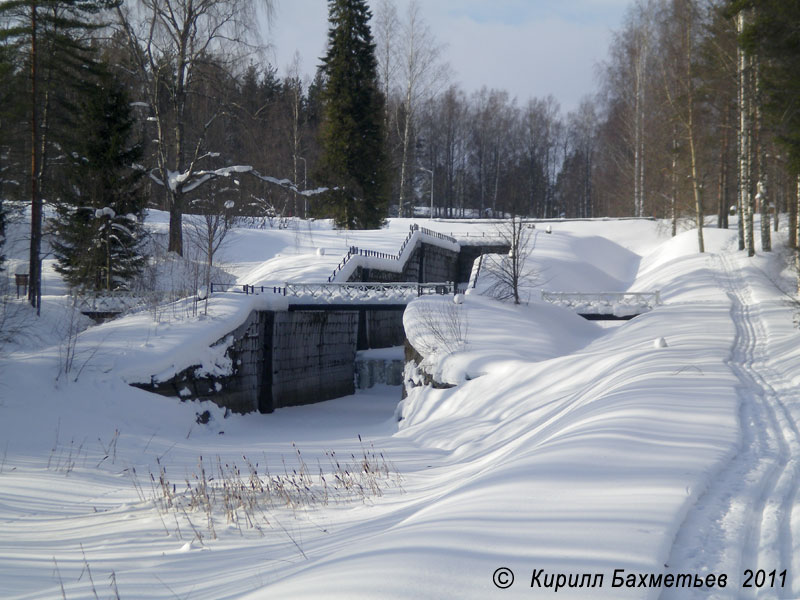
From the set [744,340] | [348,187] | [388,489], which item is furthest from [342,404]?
[348,187]

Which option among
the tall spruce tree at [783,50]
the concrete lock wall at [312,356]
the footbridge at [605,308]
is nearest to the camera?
the tall spruce tree at [783,50]

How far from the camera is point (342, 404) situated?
23.1m

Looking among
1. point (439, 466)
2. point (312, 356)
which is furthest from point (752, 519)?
point (312, 356)

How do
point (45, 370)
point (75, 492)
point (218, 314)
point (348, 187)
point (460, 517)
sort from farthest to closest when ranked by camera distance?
point (348, 187)
point (218, 314)
point (45, 370)
point (75, 492)
point (460, 517)

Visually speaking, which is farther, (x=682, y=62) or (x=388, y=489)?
(x=682, y=62)

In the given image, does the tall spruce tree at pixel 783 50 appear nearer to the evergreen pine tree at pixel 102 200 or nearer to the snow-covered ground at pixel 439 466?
the snow-covered ground at pixel 439 466

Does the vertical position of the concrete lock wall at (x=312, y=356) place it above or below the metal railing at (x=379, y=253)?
below

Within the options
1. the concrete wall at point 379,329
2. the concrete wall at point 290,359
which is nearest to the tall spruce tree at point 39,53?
the concrete wall at point 290,359

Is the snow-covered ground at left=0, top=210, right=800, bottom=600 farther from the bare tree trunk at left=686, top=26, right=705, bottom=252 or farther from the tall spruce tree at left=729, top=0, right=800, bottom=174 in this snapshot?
the bare tree trunk at left=686, top=26, right=705, bottom=252

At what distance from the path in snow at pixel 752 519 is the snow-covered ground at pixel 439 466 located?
2 centimetres

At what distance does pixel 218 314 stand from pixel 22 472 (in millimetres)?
8317

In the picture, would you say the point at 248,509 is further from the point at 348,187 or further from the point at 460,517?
the point at 348,187

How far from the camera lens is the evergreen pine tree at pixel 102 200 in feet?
76.2

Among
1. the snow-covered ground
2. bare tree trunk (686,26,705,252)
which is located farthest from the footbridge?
bare tree trunk (686,26,705,252)
